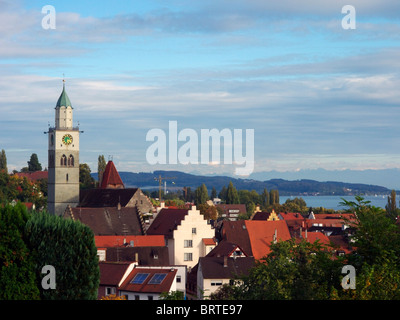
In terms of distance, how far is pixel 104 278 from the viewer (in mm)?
53344

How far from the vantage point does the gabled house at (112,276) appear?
52.6m

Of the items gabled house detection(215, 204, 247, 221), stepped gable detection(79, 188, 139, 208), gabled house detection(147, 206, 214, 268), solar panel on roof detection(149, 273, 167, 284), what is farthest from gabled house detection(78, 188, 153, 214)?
gabled house detection(215, 204, 247, 221)

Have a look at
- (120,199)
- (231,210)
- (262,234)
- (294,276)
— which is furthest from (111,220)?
(231,210)

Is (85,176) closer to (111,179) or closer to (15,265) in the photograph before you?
(111,179)

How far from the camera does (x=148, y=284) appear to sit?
51.6 meters

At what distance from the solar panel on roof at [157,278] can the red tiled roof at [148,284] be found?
0.20 metres

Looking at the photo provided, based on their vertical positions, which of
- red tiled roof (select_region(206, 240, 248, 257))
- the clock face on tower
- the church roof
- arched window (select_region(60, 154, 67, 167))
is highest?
the church roof

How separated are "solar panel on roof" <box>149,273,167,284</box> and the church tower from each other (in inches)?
2900

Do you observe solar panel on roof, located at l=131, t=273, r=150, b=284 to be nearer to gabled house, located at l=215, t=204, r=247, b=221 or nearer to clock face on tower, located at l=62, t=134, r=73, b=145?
clock face on tower, located at l=62, t=134, r=73, b=145

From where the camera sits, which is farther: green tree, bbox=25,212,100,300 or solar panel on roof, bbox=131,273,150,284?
solar panel on roof, bbox=131,273,150,284

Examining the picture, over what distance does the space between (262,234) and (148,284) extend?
31795 mm

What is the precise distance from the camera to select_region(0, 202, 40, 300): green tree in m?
29.8
